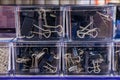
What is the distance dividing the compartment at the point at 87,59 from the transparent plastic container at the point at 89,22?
0.13 ft

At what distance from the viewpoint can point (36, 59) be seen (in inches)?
54.9

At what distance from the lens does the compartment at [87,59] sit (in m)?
1.39

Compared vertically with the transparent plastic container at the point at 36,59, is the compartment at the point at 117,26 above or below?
above

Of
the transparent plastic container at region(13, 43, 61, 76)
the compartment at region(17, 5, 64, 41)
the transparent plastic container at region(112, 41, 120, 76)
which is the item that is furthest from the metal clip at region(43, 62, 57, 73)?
the transparent plastic container at region(112, 41, 120, 76)

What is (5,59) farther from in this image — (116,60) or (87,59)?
(116,60)

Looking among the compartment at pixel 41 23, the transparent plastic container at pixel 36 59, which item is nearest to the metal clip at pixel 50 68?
the transparent plastic container at pixel 36 59

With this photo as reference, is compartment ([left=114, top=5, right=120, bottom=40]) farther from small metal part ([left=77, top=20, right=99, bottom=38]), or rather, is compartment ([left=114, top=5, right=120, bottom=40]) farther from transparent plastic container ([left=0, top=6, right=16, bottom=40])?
transparent plastic container ([left=0, top=6, right=16, bottom=40])

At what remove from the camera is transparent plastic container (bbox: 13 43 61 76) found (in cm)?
139

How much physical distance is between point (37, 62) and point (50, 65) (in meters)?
0.06

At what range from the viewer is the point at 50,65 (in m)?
1.40

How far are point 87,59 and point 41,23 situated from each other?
271 millimetres

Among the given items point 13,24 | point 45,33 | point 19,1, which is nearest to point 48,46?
point 45,33

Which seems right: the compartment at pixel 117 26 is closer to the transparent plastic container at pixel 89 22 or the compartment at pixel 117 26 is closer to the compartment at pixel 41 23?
the transparent plastic container at pixel 89 22

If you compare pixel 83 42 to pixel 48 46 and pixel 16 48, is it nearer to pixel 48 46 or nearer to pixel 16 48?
pixel 48 46
